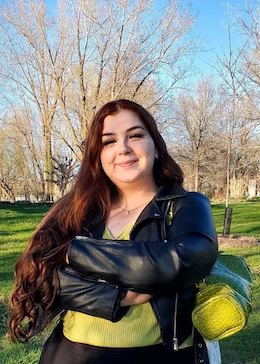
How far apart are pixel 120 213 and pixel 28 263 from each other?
38cm

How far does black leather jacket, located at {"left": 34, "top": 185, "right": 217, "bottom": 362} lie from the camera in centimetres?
125

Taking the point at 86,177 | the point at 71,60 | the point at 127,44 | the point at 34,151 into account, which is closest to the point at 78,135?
the point at 71,60

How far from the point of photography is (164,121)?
918 inches

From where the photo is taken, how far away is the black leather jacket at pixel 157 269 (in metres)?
1.25

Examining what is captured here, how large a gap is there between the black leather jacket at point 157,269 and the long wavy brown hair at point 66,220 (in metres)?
0.10

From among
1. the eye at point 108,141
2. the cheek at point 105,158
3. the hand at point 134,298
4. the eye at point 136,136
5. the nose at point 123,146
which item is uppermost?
the eye at point 136,136

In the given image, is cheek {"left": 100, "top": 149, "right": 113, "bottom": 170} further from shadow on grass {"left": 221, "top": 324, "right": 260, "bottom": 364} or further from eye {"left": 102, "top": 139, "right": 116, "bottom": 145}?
shadow on grass {"left": 221, "top": 324, "right": 260, "bottom": 364}

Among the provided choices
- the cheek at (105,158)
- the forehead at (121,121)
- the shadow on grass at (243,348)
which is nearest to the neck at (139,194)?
the cheek at (105,158)

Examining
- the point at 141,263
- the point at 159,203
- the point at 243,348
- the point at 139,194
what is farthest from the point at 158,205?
the point at 243,348

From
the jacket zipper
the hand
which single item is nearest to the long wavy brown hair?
the hand

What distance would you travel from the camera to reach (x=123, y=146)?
5.13 ft

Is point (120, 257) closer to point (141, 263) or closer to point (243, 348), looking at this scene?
point (141, 263)

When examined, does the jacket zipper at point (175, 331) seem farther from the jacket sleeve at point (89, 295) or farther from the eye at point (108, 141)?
the eye at point (108, 141)

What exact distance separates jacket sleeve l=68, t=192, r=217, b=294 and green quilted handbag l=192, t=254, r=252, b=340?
70 mm
